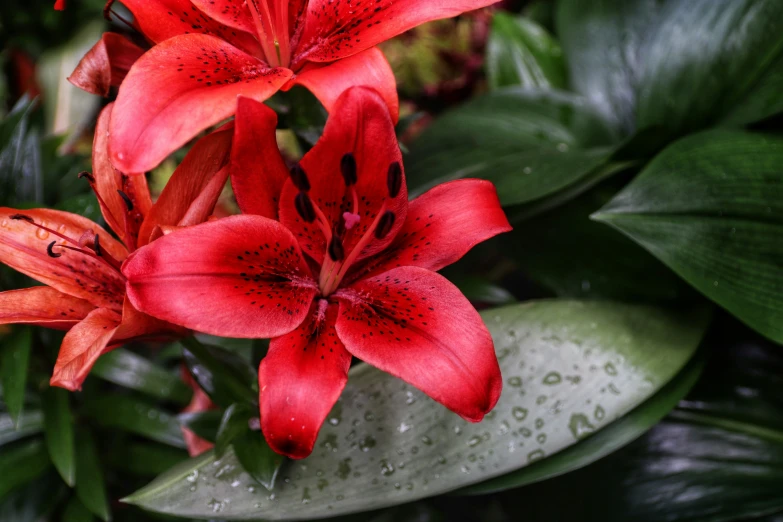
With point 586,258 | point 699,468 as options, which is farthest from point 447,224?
point 699,468

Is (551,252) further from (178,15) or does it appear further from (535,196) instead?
(178,15)

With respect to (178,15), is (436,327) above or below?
below

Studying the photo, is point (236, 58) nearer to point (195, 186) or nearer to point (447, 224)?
point (195, 186)

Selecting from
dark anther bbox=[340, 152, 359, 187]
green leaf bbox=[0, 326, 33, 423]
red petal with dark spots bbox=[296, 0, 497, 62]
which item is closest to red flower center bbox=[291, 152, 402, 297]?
dark anther bbox=[340, 152, 359, 187]

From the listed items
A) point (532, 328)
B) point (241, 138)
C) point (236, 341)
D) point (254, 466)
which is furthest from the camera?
point (236, 341)

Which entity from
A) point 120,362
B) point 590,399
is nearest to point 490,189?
point 590,399

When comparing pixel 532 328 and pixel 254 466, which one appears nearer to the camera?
pixel 254 466
